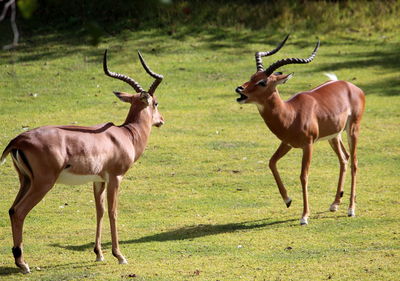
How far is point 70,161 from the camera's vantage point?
7449mm

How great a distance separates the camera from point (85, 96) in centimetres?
1686

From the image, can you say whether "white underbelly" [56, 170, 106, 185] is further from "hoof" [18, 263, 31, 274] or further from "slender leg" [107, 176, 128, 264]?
"hoof" [18, 263, 31, 274]

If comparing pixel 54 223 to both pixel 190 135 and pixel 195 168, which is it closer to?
pixel 195 168

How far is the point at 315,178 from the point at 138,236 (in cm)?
368

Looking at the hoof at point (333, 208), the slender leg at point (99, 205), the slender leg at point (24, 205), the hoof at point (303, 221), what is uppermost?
the slender leg at point (24, 205)

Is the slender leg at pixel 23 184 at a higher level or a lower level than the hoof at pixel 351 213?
higher

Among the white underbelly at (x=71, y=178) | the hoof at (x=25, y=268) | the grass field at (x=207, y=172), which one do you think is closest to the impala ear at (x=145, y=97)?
the white underbelly at (x=71, y=178)

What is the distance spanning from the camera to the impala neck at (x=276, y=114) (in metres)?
9.63

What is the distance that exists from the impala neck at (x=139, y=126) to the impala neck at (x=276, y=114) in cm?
162

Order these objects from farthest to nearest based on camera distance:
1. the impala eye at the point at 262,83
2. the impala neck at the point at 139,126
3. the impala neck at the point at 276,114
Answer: the impala neck at the point at 276,114
the impala eye at the point at 262,83
the impala neck at the point at 139,126

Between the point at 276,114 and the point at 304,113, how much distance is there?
44cm

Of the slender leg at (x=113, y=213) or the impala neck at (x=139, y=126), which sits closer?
the slender leg at (x=113, y=213)

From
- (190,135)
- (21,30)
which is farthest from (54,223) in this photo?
(21,30)

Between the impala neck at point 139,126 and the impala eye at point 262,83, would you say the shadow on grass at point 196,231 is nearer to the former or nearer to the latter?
the impala neck at point 139,126
